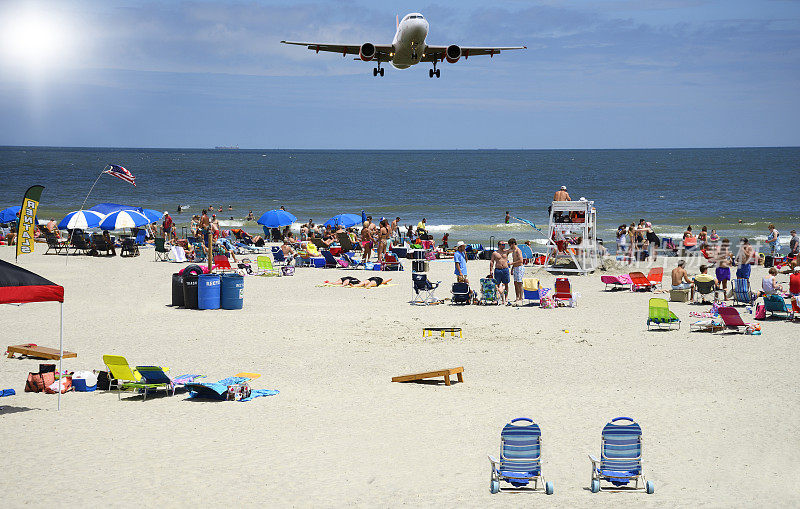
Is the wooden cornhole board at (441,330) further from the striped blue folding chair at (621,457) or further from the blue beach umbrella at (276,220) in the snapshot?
the blue beach umbrella at (276,220)

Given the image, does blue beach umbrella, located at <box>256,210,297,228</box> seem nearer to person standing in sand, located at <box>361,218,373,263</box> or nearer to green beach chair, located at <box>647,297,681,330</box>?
person standing in sand, located at <box>361,218,373,263</box>

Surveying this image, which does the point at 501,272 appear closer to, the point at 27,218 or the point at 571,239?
the point at 571,239

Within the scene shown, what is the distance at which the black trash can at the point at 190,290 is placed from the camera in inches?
706

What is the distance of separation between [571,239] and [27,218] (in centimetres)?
1508

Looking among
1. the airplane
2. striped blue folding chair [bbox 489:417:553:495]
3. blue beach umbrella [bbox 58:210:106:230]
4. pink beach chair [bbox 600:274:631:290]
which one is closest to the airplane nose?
the airplane

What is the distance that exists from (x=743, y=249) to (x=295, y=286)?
506 inches

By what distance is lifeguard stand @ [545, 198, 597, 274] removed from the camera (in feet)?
76.7

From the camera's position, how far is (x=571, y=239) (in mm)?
24234

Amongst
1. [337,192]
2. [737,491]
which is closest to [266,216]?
[737,491]

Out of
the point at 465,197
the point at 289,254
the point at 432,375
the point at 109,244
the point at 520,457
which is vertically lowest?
the point at 520,457

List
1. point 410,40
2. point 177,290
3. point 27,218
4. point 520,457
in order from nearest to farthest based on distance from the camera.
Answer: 1. point 520,457
2. point 177,290
3. point 410,40
4. point 27,218

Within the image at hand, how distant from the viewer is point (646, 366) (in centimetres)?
1306

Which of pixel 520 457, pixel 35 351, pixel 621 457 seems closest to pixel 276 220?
pixel 35 351

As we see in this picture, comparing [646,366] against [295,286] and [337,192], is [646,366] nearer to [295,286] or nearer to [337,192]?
[295,286]
